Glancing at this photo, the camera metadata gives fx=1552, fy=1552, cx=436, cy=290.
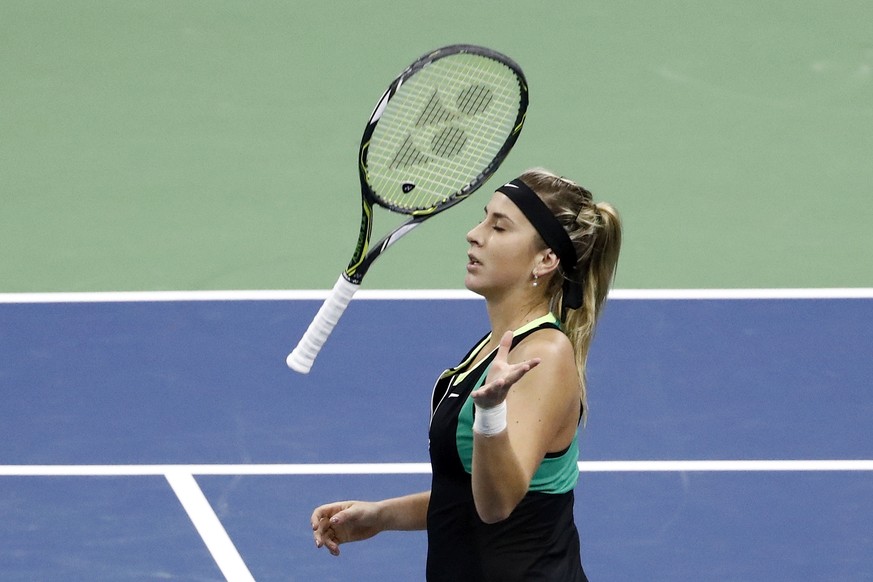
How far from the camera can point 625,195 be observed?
938 centimetres

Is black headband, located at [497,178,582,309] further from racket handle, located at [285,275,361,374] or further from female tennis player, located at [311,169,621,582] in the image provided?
racket handle, located at [285,275,361,374]

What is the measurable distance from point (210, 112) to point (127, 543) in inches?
172

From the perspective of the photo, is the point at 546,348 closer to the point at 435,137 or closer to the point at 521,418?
the point at 521,418

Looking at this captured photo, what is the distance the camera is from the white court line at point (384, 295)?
8383mm

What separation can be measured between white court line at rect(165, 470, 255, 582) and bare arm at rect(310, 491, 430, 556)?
6.38 feet

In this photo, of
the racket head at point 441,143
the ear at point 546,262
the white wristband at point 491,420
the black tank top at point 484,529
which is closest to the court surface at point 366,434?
the racket head at point 441,143

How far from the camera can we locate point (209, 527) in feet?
21.8

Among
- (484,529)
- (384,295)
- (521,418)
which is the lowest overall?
(384,295)

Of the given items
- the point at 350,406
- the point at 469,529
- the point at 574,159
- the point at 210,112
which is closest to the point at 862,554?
the point at 350,406

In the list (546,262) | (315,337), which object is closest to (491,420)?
(546,262)

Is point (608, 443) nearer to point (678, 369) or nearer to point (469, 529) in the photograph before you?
point (678, 369)

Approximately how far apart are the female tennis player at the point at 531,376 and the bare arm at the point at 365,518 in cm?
27

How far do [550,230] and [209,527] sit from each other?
3135 mm

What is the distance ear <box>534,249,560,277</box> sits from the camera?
404 centimetres
